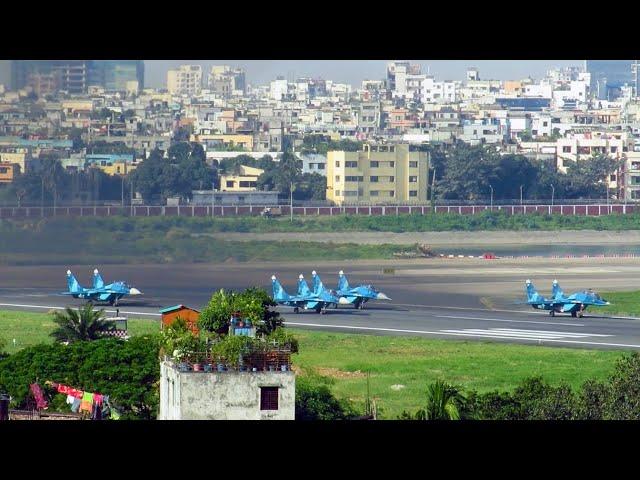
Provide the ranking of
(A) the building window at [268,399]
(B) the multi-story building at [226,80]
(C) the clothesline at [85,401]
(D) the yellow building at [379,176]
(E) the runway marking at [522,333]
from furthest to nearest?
1. (B) the multi-story building at [226,80]
2. (D) the yellow building at [379,176]
3. (E) the runway marking at [522,333]
4. (C) the clothesline at [85,401]
5. (A) the building window at [268,399]

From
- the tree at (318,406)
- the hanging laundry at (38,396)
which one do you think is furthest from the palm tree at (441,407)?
the hanging laundry at (38,396)

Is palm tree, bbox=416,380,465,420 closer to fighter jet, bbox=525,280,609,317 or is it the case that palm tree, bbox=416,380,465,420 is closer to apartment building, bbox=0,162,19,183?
fighter jet, bbox=525,280,609,317

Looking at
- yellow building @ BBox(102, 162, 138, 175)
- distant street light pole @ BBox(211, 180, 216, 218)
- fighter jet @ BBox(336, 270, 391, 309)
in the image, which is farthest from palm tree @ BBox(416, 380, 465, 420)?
yellow building @ BBox(102, 162, 138, 175)

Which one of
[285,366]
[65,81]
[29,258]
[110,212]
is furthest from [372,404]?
[65,81]

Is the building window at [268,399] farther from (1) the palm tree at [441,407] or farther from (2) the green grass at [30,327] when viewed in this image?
(2) the green grass at [30,327]

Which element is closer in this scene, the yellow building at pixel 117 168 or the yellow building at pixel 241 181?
the yellow building at pixel 117 168
